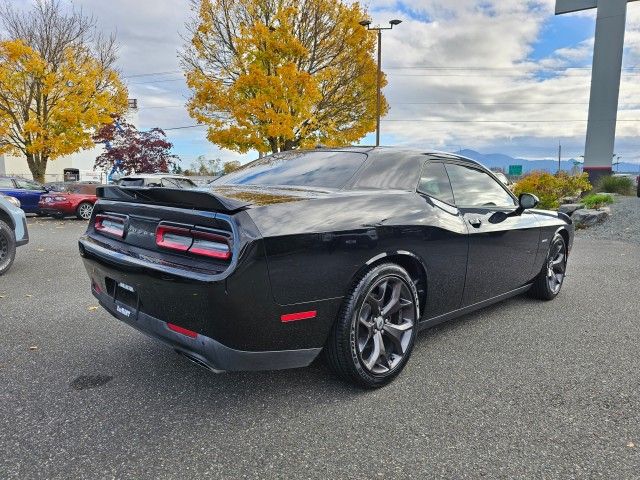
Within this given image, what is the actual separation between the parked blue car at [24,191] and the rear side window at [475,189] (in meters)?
15.0

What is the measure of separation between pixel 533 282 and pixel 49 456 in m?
4.18

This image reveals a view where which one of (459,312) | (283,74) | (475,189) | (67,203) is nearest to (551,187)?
(283,74)

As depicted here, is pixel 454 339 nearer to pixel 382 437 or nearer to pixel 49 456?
pixel 382 437

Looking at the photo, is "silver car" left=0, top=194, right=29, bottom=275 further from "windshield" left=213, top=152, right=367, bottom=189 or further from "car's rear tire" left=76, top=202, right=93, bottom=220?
"car's rear tire" left=76, top=202, right=93, bottom=220

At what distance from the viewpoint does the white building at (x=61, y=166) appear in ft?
122

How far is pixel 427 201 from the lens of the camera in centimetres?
310

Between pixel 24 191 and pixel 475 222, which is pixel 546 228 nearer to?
pixel 475 222

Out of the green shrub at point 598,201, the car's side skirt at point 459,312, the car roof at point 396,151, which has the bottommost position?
the car's side skirt at point 459,312

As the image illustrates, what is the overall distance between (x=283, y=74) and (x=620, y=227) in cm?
1071

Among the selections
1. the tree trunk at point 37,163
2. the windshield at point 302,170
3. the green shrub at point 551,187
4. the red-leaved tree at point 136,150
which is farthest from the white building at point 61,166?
the windshield at point 302,170

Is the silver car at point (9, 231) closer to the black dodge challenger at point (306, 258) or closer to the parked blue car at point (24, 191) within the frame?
the black dodge challenger at point (306, 258)

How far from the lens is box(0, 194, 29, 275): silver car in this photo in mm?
5934

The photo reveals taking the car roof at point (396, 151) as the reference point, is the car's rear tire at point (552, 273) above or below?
below

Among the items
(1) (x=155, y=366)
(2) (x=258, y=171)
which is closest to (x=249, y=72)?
(2) (x=258, y=171)
